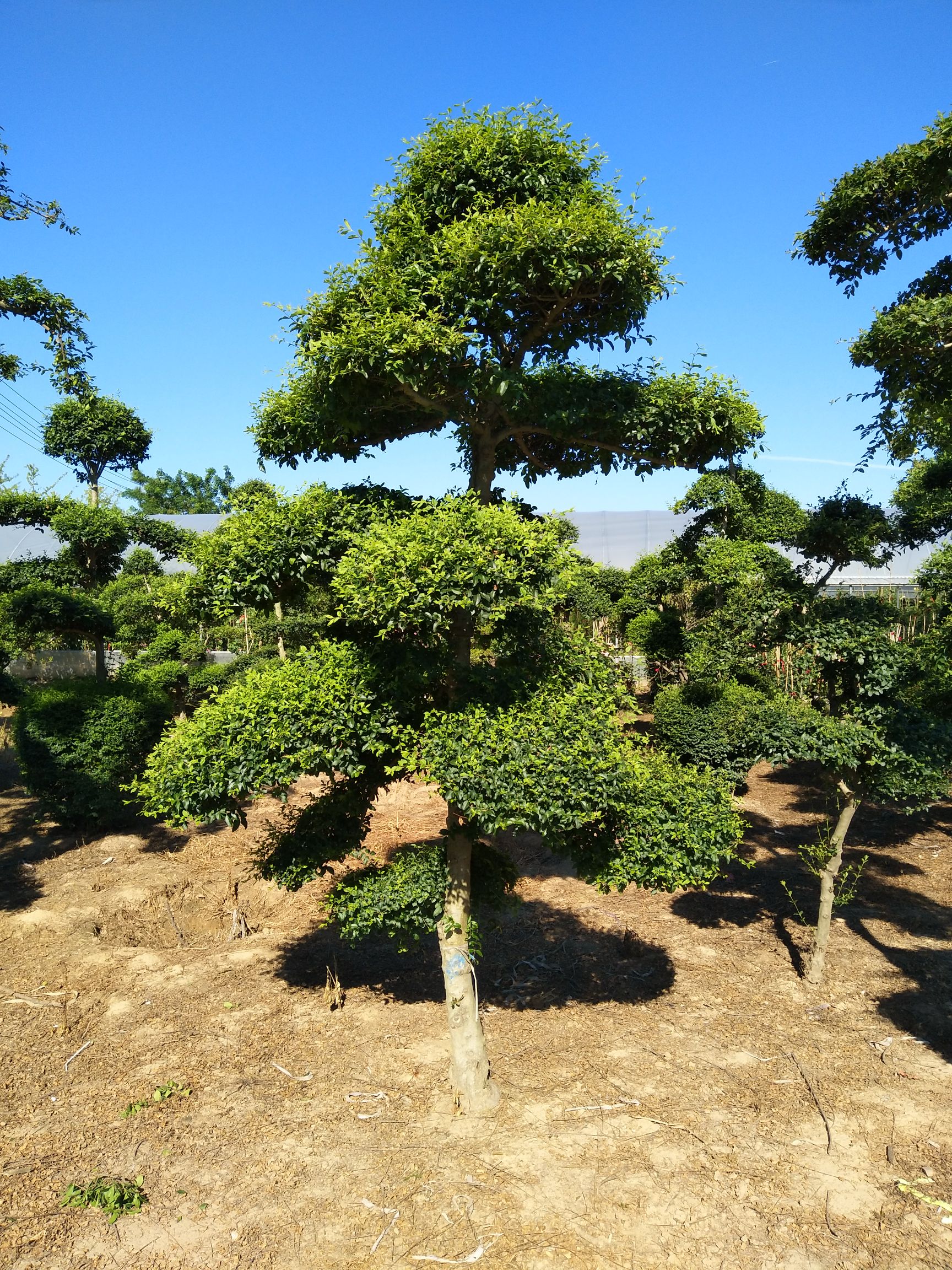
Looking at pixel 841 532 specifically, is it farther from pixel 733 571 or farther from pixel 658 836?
pixel 658 836

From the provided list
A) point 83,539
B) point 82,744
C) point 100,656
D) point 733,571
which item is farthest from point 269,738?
point 83,539

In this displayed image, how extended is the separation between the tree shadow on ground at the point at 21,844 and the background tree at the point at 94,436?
6428 millimetres

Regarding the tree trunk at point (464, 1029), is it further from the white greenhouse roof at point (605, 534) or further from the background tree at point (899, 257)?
the white greenhouse roof at point (605, 534)

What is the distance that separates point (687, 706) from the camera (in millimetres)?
11234

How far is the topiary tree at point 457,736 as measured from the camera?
5562 millimetres

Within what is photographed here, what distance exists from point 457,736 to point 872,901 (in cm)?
804

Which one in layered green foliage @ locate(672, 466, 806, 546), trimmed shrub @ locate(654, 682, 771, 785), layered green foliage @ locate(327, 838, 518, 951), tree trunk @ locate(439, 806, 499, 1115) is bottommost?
tree trunk @ locate(439, 806, 499, 1115)

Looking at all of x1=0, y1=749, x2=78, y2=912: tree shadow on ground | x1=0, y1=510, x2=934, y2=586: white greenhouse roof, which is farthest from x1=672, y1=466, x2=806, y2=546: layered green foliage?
x1=0, y1=510, x2=934, y2=586: white greenhouse roof

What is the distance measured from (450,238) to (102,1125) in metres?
7.31

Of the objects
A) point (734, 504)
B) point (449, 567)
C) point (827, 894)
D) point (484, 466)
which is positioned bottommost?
point (827, 894)

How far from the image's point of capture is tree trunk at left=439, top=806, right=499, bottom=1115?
6.60 metres

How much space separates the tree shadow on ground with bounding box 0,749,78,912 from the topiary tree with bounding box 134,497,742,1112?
6.45 meters

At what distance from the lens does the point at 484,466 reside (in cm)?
691

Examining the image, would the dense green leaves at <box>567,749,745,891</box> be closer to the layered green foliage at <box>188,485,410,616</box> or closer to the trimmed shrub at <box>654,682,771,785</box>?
the trimmed shrub at <box>654,682,771,785</box>
